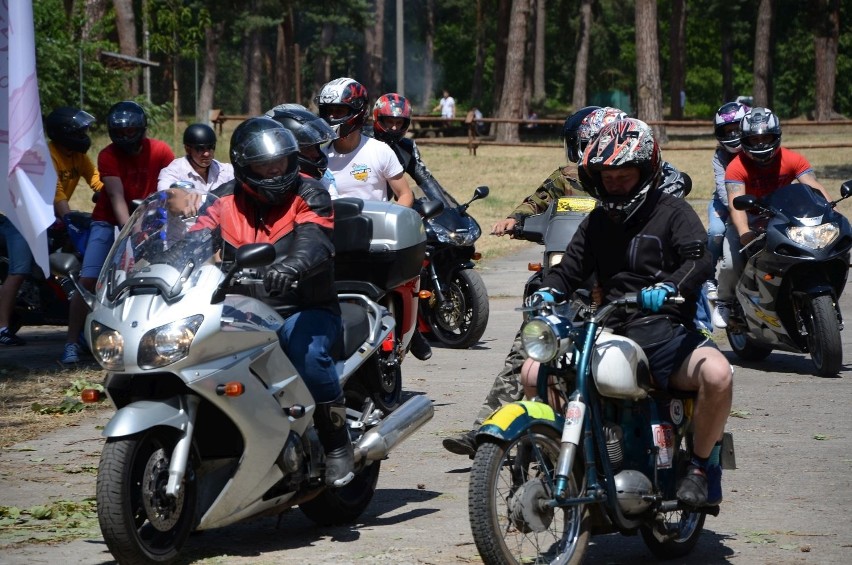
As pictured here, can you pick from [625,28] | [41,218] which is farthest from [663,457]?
[625,28]

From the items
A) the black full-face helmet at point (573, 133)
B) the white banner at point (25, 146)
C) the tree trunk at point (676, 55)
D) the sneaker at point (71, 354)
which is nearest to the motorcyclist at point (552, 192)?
the black full-face helmet at point (573, 133)

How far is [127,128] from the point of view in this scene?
10.4 m

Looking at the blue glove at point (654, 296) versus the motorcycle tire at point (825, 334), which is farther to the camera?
the motorcycle tire at point (825, 334)

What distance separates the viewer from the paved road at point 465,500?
568cm

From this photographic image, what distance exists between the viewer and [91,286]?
10445 mm

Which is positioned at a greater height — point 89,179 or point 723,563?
point 89,179

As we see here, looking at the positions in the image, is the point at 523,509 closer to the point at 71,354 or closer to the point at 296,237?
the point at 296,237

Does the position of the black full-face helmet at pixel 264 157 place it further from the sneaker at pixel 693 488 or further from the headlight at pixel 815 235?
the headlight at pixel 815 235

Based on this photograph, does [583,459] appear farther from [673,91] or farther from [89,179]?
[673,91]

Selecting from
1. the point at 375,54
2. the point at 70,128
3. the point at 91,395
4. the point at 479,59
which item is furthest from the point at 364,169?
the point at 479,59

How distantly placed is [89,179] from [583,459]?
7.48m

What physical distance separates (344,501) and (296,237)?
1.31 meters

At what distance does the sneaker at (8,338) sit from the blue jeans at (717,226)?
19.6 ft

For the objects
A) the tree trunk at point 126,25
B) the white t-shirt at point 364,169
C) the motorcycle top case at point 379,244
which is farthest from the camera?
the tree trunk at point 126,25
